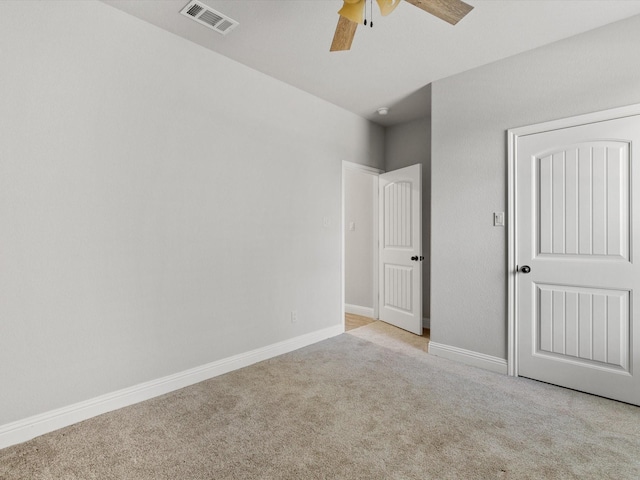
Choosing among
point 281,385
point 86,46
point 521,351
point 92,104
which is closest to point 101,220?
point 92,104

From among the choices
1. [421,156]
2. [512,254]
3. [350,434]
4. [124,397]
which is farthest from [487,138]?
[124,397]

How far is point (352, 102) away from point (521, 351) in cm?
295

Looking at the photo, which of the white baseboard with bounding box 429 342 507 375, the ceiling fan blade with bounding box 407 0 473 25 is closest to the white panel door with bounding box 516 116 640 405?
the white baseboard with bounding box 429 342 507 375

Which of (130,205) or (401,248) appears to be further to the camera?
(401,248)

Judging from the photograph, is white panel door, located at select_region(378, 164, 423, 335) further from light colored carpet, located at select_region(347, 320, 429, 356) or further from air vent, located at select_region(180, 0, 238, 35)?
air vent, located at select_region(180, 0, 238, 35)

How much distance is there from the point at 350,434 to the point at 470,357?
63.6 inches

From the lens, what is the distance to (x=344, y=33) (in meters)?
1.95

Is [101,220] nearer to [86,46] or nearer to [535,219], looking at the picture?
[86,46]

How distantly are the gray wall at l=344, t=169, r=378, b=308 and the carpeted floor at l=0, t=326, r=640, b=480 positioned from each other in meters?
2.19

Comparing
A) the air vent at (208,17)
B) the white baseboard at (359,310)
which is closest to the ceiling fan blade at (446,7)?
the air vent at (208,17)

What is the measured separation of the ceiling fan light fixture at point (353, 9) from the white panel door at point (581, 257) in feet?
5.94

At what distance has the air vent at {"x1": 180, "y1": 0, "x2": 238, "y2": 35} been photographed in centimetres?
224

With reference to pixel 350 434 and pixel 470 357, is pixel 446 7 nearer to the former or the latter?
pixel 350 434

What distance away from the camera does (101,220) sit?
2.23 metres
